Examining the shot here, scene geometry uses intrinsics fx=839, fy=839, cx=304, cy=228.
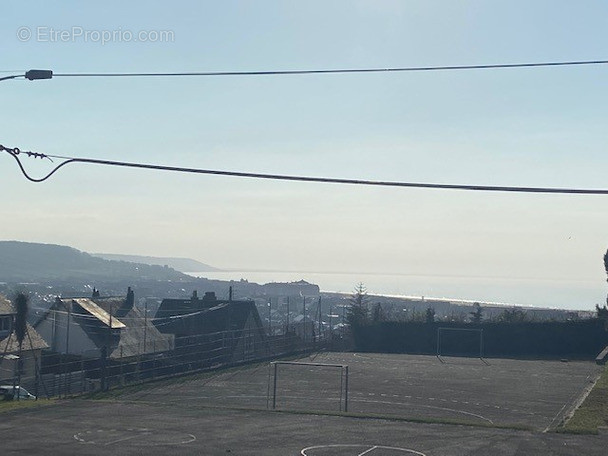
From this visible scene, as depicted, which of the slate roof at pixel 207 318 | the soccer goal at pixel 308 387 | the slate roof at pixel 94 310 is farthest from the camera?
the slate roof at pixel 207 318

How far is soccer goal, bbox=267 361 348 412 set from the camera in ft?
109

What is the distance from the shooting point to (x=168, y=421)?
24.8 metres

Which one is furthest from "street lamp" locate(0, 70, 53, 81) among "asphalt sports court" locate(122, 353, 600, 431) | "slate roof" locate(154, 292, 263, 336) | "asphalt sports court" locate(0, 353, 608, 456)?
"slate roof" locate(154, 292, 263, 336)

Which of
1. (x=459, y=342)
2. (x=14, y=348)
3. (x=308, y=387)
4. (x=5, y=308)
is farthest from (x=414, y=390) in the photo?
(x=459, y=342)

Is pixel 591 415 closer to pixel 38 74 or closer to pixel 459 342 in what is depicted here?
pixel 38 74

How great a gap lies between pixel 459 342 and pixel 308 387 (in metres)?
28.6

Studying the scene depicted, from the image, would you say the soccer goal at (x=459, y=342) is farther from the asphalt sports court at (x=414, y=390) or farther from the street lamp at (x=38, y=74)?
the street lamp at (x=38, y=74)

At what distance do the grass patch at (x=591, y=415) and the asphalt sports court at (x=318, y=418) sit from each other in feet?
3.06

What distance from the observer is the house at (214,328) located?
53531mm

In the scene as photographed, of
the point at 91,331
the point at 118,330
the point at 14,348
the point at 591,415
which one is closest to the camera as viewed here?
the point at 591,415

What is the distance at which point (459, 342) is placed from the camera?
66750mm

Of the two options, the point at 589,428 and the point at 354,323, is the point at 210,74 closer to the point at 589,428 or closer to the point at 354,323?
the point at 589,428

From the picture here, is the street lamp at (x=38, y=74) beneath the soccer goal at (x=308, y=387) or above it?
above

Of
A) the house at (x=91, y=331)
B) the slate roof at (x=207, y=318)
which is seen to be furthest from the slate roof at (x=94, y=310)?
the slate roof at (x=207, y=318)
